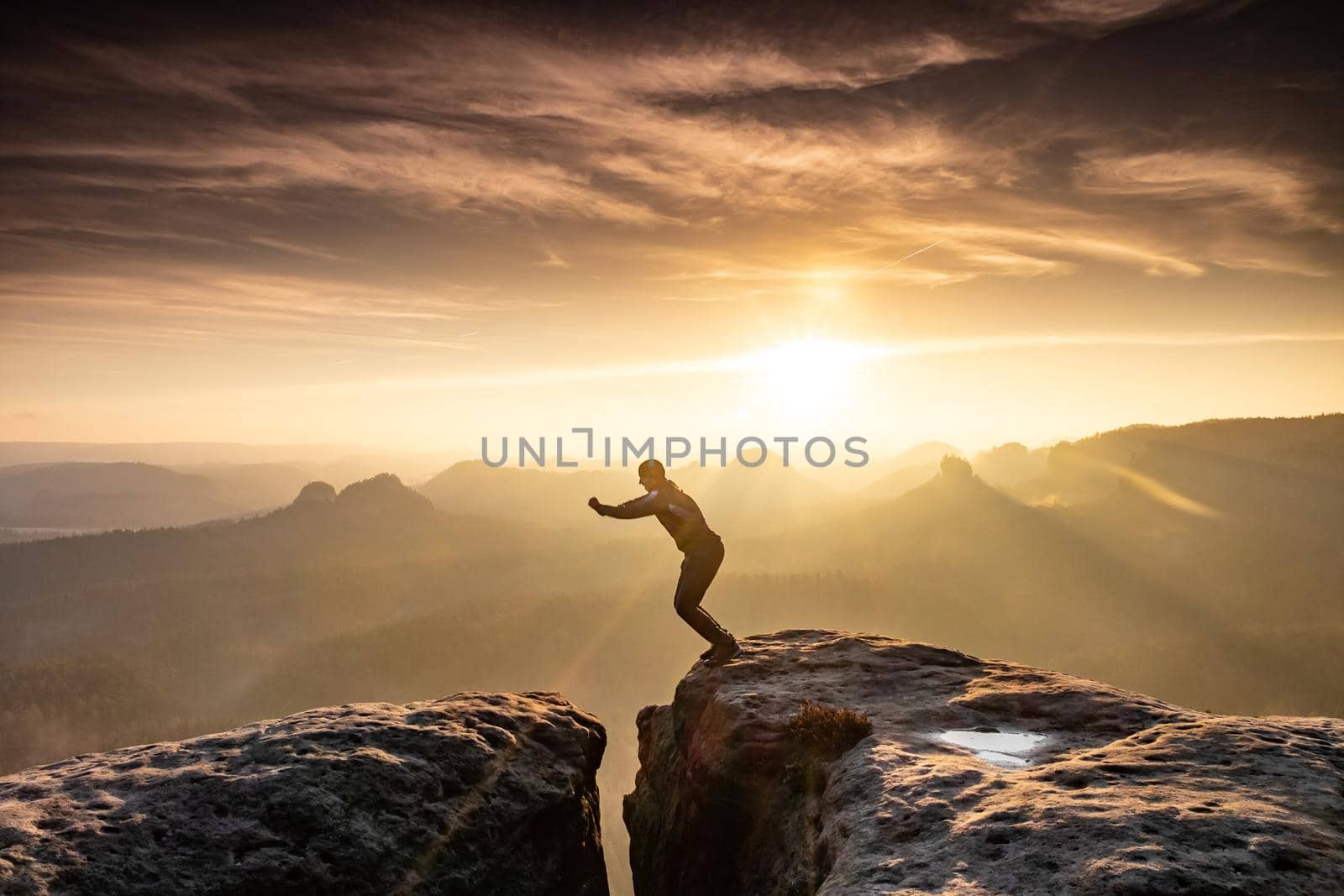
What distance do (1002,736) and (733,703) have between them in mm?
4870

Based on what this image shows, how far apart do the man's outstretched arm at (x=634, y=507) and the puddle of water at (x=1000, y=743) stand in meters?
6.74

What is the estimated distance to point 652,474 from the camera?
16.2 meters

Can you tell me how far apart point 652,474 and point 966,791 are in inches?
343

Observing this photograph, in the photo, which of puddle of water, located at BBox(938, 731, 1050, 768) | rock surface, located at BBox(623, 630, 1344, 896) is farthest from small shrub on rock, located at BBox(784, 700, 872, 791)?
puddle of water, located at BBox(938, 731, 1050, 768)

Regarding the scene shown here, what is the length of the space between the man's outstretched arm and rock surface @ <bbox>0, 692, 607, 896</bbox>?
5054 mm

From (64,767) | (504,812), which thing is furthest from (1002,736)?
(64,767)

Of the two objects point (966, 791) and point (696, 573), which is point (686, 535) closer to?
point (696, 573)

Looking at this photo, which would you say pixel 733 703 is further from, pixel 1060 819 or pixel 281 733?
pixel 281 733

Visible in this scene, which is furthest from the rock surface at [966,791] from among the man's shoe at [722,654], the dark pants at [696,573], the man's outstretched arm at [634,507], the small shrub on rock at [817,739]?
the man's outstretched arm at [634,507]

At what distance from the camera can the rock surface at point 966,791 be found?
7.47 metres

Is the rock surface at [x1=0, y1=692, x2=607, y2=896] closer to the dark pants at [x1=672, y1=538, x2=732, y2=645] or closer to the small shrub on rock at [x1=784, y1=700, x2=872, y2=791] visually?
the dark pants at [x1=672, y1=538, x2=732, y2=645]

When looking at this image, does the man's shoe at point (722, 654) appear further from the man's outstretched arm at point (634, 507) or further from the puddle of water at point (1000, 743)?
the puddle of water at point (1000, 743)

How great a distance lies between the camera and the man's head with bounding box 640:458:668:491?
15969 mm

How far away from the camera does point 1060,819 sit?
8.34 metres
